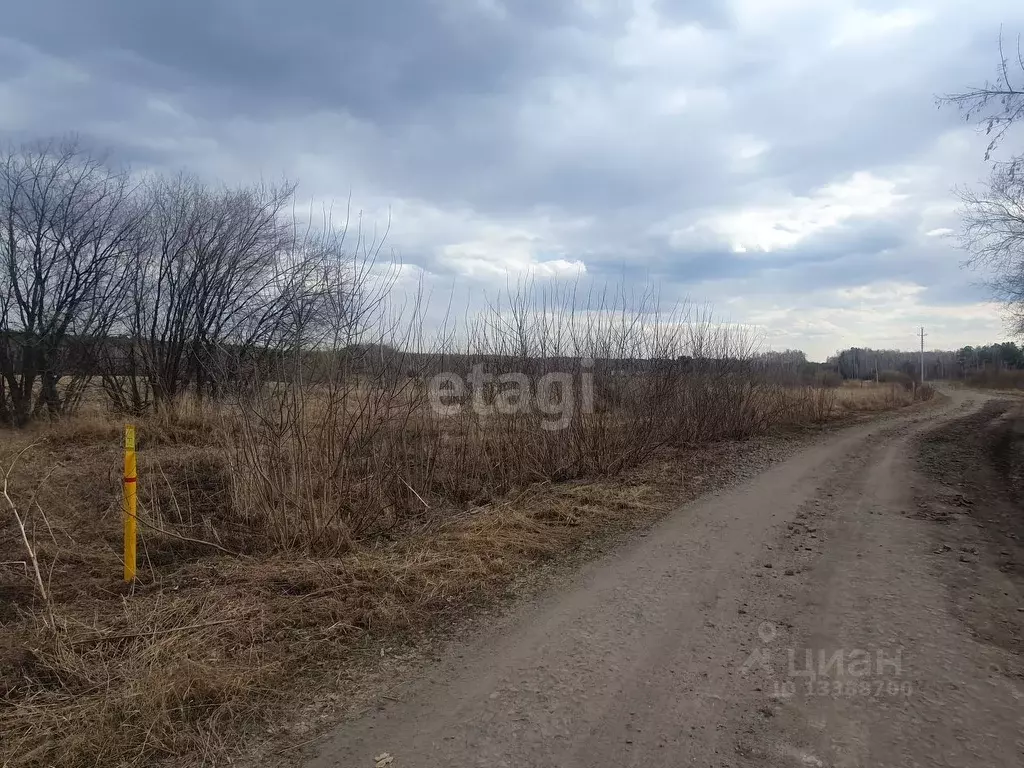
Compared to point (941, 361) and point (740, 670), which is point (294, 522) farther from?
point (941, 361)

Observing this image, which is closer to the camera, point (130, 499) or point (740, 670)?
point (740, 670)

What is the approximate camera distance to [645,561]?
5.27 metres

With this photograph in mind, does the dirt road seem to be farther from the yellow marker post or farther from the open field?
the yellow marker post

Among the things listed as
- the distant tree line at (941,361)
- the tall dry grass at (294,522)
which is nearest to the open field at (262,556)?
the tall dry grass at (294,522)

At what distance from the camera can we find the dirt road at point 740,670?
2.57m

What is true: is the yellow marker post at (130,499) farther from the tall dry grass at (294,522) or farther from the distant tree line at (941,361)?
the distant tree line at (941,361)

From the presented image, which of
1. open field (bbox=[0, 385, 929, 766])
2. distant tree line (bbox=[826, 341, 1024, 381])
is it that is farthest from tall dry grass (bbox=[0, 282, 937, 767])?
distant tree line (bbox=[826, 341, 1024, 381])

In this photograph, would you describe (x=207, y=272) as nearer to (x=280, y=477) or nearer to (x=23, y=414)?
(x=23, y=414)

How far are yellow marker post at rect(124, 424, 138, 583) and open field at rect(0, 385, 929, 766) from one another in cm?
19

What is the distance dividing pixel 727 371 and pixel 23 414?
665 inches

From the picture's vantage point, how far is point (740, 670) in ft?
10.6

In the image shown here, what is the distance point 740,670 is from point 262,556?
4.02 metres

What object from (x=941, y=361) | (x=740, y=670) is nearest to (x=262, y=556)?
(x=740, y=670)

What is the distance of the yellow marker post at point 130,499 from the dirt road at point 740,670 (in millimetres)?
2856
